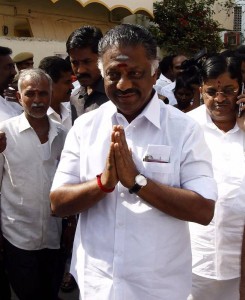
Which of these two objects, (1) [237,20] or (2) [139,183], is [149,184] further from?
(1) [237,20]

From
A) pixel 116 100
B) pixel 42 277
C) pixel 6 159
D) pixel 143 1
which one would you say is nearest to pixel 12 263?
pixel 42 277

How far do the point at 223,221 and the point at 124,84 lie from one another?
3.53 ft

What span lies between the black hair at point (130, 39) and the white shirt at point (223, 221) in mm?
831

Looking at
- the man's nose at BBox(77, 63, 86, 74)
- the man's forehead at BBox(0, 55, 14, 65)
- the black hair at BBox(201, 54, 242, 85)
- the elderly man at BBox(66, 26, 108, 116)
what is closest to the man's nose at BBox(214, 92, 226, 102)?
the black hair at BBox(201, 54, 242, 85)

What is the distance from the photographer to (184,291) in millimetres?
1796

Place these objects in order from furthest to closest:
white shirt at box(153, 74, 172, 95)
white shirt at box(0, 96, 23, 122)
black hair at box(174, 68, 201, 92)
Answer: white shirt at box(153, 74, 172, 95)
white shirt at box(0, 96, 23, 122)
black hair at box(174, 68, 201, 92)

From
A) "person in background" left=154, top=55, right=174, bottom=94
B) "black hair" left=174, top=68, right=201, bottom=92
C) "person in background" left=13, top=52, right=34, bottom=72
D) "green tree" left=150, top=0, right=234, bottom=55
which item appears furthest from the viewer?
"green tree" left=150, top=0, right=234, bottom=55

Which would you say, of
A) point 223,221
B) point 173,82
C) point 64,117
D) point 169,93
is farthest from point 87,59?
point 173,82

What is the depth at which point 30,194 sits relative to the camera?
2.66m

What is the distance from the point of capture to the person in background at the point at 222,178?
2365 millimetres

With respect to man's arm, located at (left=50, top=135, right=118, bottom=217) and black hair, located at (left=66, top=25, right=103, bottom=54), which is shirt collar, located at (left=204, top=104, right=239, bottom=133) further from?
man's arm, located at (left=50, top=135, right=118, bottom=217)

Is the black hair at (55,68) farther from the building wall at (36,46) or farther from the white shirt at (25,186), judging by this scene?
the building wall at (36,46)

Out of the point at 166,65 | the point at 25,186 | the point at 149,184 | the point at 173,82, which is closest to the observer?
the point at 149,184

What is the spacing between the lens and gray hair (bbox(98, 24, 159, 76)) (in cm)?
173
